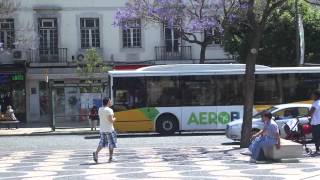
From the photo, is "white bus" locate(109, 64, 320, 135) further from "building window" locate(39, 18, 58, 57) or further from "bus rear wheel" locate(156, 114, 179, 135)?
"building window" locate(39, 18, 58, 57)

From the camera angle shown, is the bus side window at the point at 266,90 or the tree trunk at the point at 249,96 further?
the bus side window at the point at 266,90

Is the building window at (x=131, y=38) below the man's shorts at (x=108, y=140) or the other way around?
the other way around

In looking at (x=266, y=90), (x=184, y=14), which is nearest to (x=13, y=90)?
(x=184, y=14)

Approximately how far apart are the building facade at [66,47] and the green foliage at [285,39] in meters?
6.32

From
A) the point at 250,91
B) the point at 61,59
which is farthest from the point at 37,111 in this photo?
the point at 250,91

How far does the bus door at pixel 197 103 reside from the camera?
27547mm

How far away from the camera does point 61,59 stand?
40625 mm

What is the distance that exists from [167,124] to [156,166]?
41.8 ft

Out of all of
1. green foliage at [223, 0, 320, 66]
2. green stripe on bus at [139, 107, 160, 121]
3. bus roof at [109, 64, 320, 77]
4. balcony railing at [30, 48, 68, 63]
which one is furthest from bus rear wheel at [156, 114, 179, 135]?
balcony railing at [30, 48, 68, 63]

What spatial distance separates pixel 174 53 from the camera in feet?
135

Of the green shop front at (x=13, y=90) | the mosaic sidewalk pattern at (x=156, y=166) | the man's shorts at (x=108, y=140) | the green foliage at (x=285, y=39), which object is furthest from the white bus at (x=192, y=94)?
the green shop front at (x=13, y=90)

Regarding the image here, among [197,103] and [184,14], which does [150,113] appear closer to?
[197,103]

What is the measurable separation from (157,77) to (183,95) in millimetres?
1340

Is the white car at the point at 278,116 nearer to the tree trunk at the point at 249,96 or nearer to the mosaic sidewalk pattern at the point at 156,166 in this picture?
the tree trunk at the point at 249,96
